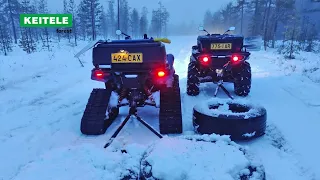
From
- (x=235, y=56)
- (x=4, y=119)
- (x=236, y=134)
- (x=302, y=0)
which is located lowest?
(x=4, y=119)

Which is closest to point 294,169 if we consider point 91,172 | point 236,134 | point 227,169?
point 236,134

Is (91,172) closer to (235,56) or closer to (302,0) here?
(235,56)

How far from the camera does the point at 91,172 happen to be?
314cm

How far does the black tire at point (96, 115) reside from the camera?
468 centimetres

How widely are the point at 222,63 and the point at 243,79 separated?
763mm

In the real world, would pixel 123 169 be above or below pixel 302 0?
below

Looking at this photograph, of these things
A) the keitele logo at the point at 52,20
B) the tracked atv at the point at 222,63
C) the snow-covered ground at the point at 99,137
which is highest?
the keitele logo at the point at 52,20

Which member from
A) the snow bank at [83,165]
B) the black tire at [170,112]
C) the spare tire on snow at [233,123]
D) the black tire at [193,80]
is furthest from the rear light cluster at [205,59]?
the snow bank at [83,165]

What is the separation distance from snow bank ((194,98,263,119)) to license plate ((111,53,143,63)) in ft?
4.44

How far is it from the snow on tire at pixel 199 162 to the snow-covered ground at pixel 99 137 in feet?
0.41

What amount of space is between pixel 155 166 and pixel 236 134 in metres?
1.87

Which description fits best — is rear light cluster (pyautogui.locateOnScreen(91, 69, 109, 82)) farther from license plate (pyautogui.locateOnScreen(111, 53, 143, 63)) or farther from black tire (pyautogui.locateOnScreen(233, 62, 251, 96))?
black tire (pyautogui.locateOnScreen(233, 62, 251, 96))

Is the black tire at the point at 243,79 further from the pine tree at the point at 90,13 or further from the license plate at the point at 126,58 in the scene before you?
the pine tree at the point at 90,13

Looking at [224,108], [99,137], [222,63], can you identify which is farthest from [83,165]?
[222,63]
